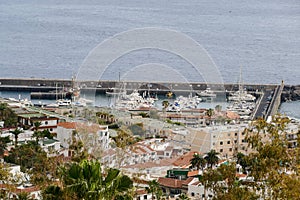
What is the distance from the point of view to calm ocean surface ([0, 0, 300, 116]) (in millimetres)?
36969

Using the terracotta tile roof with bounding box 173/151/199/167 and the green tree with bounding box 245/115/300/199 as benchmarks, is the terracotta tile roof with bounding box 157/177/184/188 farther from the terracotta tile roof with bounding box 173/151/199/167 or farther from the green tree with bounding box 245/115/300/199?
the green tree with bounding box 245/115/300/199

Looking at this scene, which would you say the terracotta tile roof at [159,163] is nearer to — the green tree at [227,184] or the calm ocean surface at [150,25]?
the green tree at [227,184]

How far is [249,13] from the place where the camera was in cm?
6988

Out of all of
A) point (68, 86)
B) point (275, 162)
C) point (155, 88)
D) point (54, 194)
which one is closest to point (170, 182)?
point (54, 194)

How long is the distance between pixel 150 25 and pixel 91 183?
151 feet

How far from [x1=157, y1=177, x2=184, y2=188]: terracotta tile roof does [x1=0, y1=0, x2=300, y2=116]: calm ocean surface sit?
15635 mm

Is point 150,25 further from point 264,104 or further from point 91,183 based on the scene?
point 91,183

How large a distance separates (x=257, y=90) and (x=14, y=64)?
1226 centimetres

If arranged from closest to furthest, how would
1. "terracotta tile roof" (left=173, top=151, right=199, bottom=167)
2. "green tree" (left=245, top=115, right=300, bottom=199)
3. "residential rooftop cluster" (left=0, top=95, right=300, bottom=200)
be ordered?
"green tree" (left=245, top=115, right=300, bottom=199) < "residential rooftop cluster" (left=0, top=95, right=300, bottom=200) < "terracotta tile roof" (left=173, top=151, right=199, bottom=167)

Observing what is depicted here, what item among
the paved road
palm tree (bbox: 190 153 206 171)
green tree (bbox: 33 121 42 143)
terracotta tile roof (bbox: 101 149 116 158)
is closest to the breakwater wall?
the paved road

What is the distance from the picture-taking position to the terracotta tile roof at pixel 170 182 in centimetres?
1370

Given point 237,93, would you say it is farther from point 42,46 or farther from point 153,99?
point 42,46

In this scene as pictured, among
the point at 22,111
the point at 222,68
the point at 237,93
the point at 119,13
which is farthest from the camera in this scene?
the point at 119,13

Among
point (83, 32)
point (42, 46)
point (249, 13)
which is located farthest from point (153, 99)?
point (249, 13)
